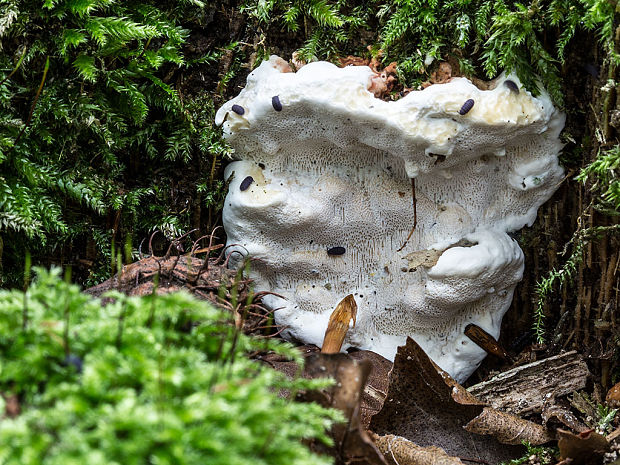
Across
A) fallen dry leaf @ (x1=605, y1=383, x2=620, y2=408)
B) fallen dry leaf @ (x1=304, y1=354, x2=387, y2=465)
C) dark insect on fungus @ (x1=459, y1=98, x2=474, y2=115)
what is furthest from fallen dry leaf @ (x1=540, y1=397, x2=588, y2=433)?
dark insect on fungus @ (x1=459, y1=98, x2=474, y2=115)

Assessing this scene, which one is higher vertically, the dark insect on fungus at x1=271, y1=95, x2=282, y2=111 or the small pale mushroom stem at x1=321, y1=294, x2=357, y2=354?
the dark insect on fungus at x1=271, y1=95, x2=282, y2=111

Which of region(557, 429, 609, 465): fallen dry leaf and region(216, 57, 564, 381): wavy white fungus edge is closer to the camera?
region(557, 429, 609, 465): fallen dry leaf

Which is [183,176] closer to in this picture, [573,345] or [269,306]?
[269,306]

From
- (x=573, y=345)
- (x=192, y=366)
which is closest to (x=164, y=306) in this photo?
(x=192, y=366)

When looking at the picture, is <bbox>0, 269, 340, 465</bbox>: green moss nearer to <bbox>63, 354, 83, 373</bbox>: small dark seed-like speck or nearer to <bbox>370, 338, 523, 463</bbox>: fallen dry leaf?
<bbox>63, 354, 83, 373</bbox>: small dark seed-like speck

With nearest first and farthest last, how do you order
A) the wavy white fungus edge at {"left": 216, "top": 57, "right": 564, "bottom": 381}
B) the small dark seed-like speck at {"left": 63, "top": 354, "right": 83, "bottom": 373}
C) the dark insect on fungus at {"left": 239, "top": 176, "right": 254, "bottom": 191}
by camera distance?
the small dark seed-like speck at {"left": 63, "top": 354, "right": 83, "bottom": 373}, the wavy white fungus edge at {"left": 216, "top": 57, "right": 564, "bottom": 381}, the dark insect on fungus at {"left": 239, "top": 176, "right": 254, "bottom": 191}

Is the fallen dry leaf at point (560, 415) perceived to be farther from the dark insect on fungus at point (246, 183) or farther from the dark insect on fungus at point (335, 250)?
the dark insect on fungus at point (246, 183)

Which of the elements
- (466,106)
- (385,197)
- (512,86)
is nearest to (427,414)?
(385,197)
